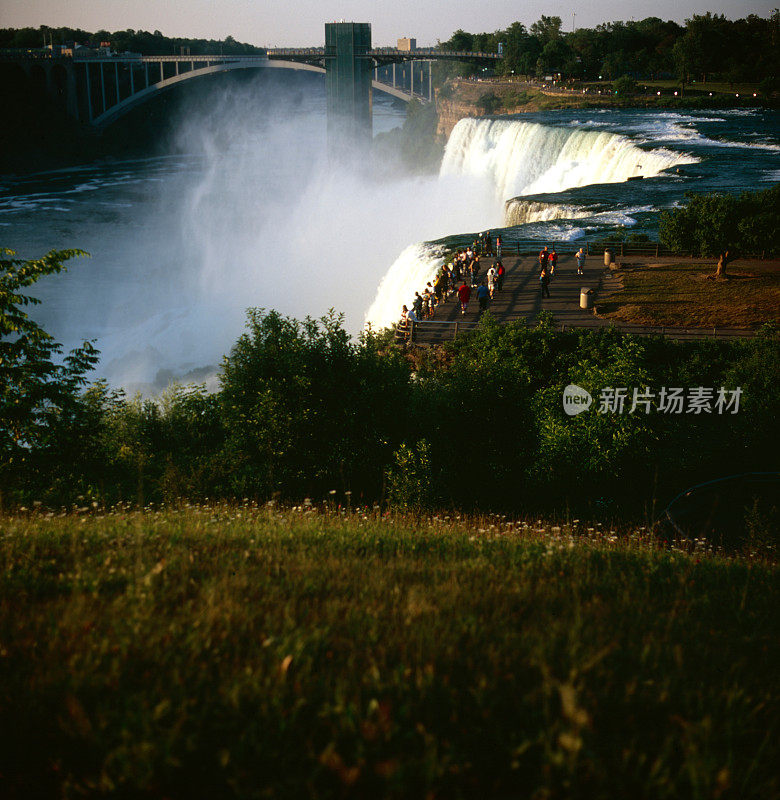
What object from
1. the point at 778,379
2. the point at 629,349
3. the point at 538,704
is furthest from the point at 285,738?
the point at 778,379

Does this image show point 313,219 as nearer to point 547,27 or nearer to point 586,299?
point 586,299

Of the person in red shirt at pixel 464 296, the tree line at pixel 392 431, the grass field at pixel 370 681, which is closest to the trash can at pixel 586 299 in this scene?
the person in red shirt at pixel 464 296

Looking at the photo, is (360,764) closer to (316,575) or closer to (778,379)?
(316,575)

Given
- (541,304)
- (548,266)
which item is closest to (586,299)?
(541,304)

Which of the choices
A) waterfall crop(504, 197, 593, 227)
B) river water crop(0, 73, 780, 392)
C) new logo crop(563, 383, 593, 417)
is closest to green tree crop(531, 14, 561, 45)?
river water crop(0, 73, 780, 392)

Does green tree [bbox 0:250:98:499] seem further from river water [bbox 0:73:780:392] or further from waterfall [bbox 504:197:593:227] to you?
waterfall [bbox 504:197:593:227]

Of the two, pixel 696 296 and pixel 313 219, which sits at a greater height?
pixel 313 219
